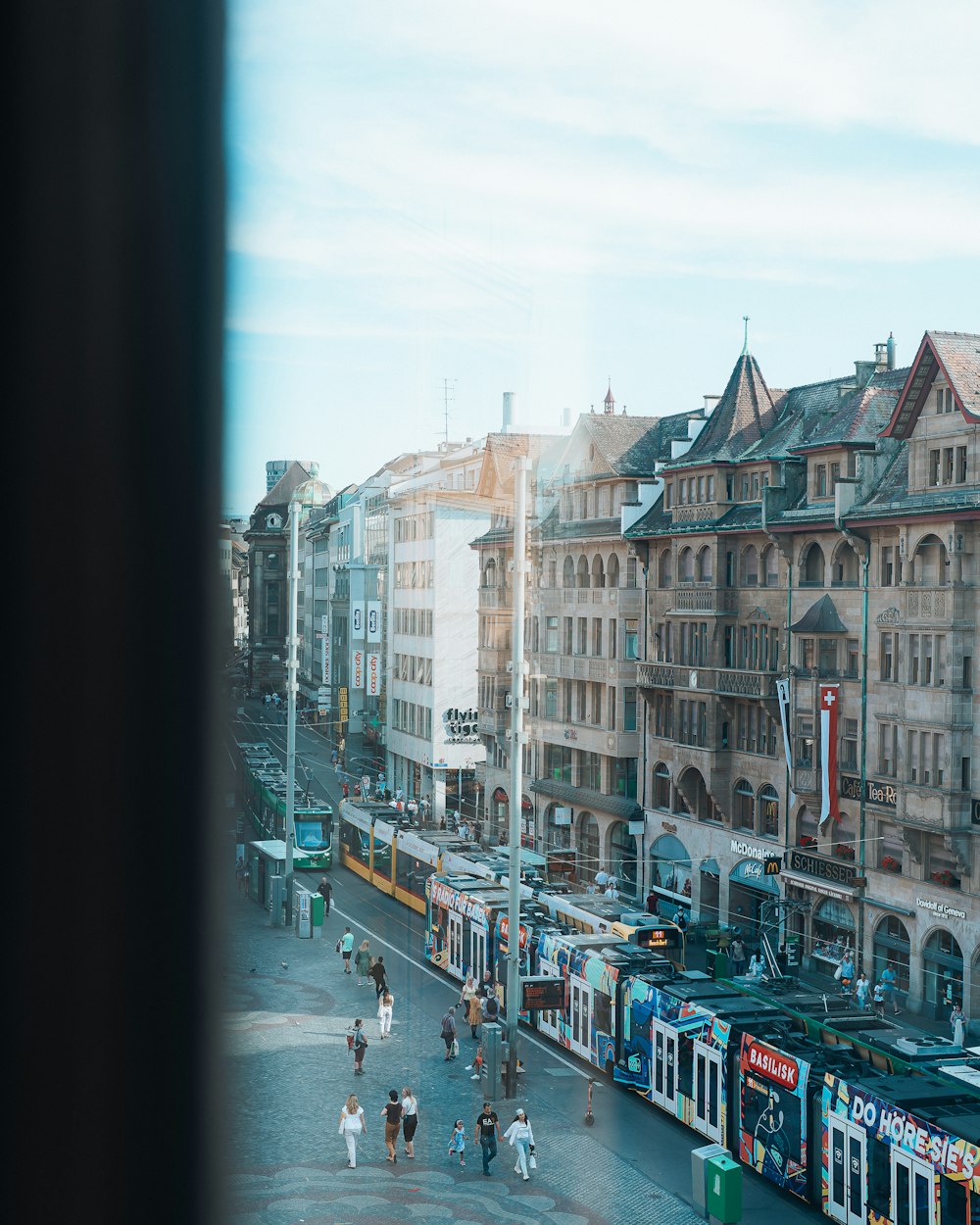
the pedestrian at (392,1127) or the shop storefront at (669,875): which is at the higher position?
the pedestrian at (392,1127)

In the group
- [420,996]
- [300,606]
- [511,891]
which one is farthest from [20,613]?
[300,606]

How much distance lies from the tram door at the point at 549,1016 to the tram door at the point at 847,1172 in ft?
21.8

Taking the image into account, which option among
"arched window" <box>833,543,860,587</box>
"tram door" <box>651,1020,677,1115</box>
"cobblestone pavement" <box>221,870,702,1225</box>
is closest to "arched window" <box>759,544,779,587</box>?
"arched window" <box>833,543,860,587</box>

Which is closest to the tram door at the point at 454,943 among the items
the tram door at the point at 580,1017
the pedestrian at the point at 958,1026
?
the tram door at the point at 580,1017

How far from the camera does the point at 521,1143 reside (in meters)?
15.0

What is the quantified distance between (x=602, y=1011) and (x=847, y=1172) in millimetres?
5573

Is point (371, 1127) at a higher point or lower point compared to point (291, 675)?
lower

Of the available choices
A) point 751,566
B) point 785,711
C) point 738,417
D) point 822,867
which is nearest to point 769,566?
point 751,566

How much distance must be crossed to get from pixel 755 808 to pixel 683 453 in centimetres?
851

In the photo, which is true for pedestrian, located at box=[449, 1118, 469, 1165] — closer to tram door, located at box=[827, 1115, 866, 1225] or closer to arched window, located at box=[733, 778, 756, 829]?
tram door, located at box=[827, 1115, 866, 1225]

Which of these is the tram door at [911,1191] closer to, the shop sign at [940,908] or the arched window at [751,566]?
the shop sign at [940,908]

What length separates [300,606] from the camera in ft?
123

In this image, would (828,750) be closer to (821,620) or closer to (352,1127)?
(821,620)

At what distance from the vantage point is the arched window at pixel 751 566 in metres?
30.3
